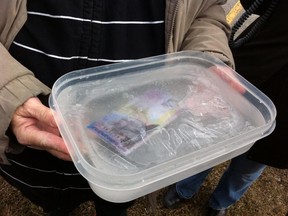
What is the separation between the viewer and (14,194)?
5.61 feet

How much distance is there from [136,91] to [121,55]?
10 centimetres

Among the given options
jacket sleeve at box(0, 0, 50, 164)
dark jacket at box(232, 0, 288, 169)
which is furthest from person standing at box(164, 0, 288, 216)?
jacket sleeve at box(0, 0, 50, 164)

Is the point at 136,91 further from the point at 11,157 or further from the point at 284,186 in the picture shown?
the point at 284,186

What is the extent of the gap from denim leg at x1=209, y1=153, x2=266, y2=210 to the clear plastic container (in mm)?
586

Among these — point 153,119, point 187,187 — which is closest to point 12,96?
point 153,119

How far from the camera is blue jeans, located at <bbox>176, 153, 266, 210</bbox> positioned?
5.03 feet

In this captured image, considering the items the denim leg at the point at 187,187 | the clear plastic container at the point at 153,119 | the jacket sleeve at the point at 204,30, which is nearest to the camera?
the clear plastic container at the point at 153,119

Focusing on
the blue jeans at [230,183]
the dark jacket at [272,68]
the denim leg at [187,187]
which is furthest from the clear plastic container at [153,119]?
the denim leg at [187,187]

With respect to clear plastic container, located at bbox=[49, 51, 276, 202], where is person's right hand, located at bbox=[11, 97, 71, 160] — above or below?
above

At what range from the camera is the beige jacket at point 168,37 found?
2.37 ft

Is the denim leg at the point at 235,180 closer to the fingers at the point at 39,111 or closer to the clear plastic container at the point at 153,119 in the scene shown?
the clear plastic container at the point at 153,119

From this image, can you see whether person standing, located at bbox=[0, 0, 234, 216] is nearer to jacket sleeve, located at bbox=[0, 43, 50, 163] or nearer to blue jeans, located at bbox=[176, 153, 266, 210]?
jacket sleeve, located at bbox=[0, 43, 50, 163]

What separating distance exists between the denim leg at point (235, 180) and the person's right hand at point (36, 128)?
0.93 meters

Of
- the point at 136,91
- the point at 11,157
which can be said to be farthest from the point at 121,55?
the point at 11,157
